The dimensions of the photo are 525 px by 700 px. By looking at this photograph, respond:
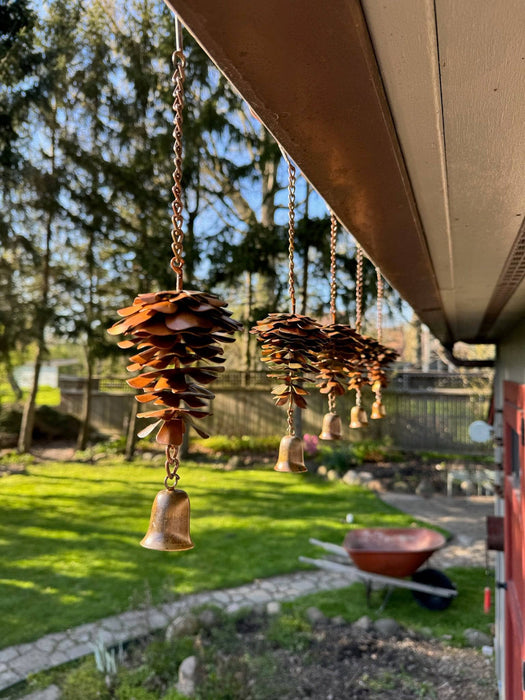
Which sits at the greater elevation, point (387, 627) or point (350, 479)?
point (350, 479)

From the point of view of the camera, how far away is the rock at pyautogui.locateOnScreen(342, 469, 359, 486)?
1091 cm

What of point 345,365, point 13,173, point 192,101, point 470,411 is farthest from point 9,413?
point 345,365

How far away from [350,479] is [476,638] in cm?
601

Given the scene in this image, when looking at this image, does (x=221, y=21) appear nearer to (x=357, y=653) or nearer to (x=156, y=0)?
(x=357, y=653)

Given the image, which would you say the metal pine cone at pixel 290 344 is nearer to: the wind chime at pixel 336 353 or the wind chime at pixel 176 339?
the wind chime at pixel 336 353

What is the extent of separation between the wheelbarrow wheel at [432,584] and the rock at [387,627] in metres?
0.56

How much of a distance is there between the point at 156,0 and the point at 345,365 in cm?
1179

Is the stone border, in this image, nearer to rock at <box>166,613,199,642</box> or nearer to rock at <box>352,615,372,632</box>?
rock at <box>166,613,199,642</box>

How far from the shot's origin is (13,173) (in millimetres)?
11203

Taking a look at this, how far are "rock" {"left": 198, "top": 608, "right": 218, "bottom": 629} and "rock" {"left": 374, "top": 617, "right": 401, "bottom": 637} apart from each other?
1506 millimetres

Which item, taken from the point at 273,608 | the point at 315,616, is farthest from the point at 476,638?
the point at 273,608

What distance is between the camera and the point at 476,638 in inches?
196

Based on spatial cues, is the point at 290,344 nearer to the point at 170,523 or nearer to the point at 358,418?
the point at 170,523

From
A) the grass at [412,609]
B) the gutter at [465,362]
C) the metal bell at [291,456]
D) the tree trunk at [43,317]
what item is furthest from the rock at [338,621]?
the tree trunk at [43,317]
